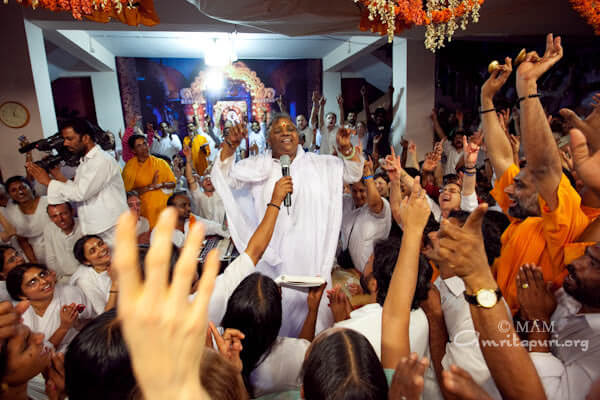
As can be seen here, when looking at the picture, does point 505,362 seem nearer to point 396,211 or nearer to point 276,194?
point 276,194

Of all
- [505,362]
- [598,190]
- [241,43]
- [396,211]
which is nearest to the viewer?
[505,362]

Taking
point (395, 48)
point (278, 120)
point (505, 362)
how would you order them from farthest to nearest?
point (395, 48) < point (278, 120) < point (505, 362)

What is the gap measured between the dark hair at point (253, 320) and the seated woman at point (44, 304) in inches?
46.8

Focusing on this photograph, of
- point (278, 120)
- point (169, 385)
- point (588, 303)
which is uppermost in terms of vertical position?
point (278, 120)

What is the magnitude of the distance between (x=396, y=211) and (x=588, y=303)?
1.13 metres

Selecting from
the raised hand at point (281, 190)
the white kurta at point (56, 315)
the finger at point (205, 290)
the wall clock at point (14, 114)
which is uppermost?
the wall clock at point (14, 114)

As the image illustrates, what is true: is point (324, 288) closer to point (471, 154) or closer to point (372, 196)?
point (372, 196)

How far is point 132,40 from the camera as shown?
7.19 m

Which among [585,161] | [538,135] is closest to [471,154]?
[538,135]

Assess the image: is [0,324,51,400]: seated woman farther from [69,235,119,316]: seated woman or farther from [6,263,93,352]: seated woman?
[69,235,119,316]: seated woman

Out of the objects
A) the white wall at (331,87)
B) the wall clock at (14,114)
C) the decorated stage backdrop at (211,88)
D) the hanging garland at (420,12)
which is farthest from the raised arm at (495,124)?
the decorated stage backdrop at (211,88)

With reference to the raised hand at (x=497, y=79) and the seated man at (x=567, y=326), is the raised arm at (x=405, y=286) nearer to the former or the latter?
the seated man at (x=567, y=326)

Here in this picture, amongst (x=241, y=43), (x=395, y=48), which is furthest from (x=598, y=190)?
(x=241, y=43)

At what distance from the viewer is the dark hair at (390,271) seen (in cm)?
129
